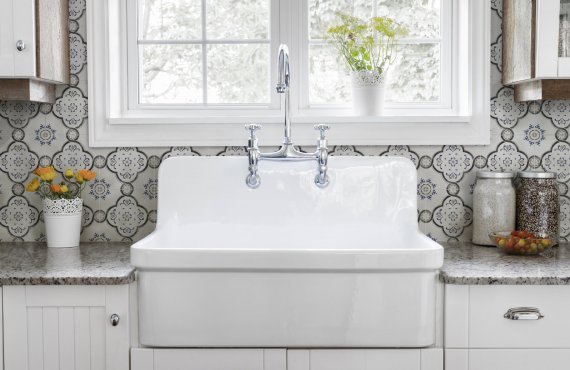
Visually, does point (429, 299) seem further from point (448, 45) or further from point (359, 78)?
point (448, 45)

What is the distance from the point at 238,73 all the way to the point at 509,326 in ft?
4.26

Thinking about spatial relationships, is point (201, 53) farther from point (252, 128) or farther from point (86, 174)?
point (86, 174)

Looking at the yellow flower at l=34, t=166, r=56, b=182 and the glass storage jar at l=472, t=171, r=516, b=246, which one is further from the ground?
the yellow flower at l=34, t=166, r=56, b=182

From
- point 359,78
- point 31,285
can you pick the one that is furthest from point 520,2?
point 31,285

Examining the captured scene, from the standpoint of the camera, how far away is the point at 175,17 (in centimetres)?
263

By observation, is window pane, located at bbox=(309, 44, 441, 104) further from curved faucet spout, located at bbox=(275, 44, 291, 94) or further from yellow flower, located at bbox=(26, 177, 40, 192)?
yellow flower, located at bbox=(26, 177, 40, 192)

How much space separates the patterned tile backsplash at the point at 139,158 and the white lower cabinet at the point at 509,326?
0.62m

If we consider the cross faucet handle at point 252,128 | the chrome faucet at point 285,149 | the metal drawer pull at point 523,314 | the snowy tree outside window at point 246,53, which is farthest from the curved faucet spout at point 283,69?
the metal drawer pull at point 523,314

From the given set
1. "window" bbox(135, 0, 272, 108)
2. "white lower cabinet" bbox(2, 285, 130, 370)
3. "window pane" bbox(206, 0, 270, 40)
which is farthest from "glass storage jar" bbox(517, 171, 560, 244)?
"white lower cabinet" bbox(2, 285, 130, 370)

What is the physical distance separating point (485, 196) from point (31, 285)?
4.66 feet

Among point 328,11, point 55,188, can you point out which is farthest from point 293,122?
point 55,188

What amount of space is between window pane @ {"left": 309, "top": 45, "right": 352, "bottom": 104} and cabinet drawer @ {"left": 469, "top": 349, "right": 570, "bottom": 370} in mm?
1085

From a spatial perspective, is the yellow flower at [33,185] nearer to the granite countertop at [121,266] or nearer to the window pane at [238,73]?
the granite countertop at [121,266]

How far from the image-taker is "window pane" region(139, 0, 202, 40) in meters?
2.63
